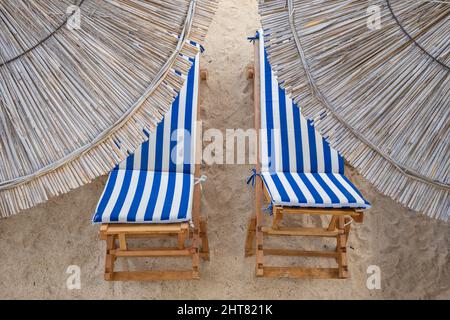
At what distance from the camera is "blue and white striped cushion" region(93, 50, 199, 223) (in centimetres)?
220

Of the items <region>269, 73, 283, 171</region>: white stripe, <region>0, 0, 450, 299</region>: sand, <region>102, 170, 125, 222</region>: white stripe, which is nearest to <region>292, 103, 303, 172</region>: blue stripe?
Answer: <region>269, 73, 283, 171</region>: white stripe

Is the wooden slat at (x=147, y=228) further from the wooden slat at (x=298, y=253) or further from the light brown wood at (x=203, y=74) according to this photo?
the light brown wood at (x=203, y=74)

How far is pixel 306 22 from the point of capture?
1.64 m

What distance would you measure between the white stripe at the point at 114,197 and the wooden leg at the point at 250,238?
82 centimetres

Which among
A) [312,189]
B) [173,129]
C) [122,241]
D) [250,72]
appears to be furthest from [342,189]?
[122,241]

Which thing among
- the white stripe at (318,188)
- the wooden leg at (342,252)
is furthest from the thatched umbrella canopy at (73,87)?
the wooden leg at (342,252)

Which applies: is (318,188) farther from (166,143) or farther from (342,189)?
(166,143)

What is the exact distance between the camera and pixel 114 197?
2.34 m

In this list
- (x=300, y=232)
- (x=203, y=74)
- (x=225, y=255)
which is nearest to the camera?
(x=300, y=232)

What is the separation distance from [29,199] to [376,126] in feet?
4.29

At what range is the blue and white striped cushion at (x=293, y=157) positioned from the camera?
2379mm

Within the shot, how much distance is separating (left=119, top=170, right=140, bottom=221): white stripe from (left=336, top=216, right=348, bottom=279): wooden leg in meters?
1.26

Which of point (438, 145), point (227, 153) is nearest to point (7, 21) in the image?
point (438, 145)

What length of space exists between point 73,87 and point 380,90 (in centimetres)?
113
